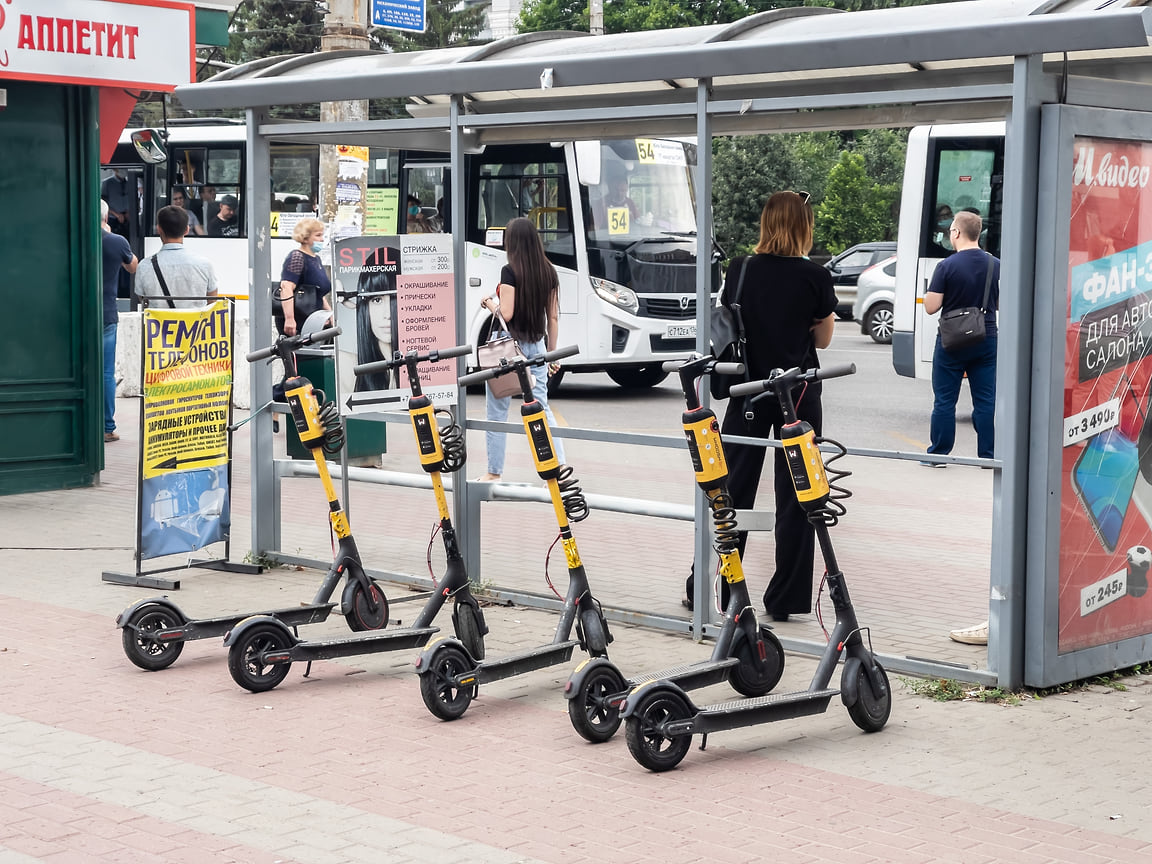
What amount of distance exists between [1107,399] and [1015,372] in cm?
51

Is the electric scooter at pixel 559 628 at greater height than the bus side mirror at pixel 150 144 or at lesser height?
lesser

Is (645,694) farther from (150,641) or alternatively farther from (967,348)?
(967,348)

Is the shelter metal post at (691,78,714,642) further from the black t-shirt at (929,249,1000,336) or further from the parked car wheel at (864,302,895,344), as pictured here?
the parked car wheel at (864,302,895,344)

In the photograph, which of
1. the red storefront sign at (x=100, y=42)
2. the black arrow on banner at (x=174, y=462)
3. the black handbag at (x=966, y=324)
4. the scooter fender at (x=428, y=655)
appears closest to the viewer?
the scooter fender at (x=428, y=655)

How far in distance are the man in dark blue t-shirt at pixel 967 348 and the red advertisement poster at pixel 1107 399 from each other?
2.67m

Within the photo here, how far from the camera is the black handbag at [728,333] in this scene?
6.73m

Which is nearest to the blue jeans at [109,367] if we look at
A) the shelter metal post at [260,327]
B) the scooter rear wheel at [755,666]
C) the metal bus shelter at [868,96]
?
the shelter metal post at [260,327]

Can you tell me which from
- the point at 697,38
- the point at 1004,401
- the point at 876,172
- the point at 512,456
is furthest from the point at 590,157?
the point at 876,172

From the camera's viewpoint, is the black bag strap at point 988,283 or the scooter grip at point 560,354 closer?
the scooter grip at point 560,354

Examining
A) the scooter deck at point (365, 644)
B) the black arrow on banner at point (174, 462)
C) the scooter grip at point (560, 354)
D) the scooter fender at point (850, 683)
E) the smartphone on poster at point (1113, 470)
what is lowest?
the scooter deck at point (365, 644)

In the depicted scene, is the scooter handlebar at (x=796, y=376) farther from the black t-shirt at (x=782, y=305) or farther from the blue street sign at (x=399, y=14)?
the blue street sign at (x=399, y=14)

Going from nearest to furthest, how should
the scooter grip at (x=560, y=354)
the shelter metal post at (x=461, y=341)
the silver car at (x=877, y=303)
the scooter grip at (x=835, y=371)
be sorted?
the scooter grip at (x=835, y=371), the scooter grip at (x=560, y=354), the shelter metal post at (x=461, y=341), the silver car at (x=877, y=303)

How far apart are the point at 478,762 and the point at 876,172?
1128 inches

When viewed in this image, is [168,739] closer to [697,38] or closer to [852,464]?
[697,38]
